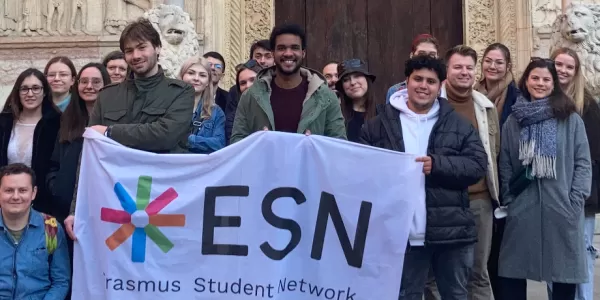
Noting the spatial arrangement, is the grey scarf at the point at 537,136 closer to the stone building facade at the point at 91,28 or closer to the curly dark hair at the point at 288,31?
the curly dark hair at the point at 288,31

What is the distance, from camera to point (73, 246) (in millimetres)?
5023

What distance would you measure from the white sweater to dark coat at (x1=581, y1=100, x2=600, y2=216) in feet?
4.59

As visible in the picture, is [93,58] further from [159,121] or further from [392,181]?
[392,181]

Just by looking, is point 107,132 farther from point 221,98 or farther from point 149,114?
point 221,98

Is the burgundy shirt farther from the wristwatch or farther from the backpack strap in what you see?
the backpack strap

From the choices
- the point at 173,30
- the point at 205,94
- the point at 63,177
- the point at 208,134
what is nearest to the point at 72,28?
the point at 173,30

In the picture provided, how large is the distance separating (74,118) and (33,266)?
3.30 ft

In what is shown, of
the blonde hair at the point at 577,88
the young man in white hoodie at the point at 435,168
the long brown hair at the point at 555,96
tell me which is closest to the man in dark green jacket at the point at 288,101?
the young man in white hoodie at the point at 435,168

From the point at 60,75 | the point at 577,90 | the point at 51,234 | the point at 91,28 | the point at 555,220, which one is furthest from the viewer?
the point at 91,28

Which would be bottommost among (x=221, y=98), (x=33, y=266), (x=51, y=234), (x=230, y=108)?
(x=33, y=266)

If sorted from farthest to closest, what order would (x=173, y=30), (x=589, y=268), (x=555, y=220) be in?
(x=173, y=30) → (x=589, y=268) → (x=555, y=220)

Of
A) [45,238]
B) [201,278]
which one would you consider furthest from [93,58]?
[201,278]

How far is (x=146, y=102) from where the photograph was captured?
4.91 m

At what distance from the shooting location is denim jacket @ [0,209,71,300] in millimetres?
4906
